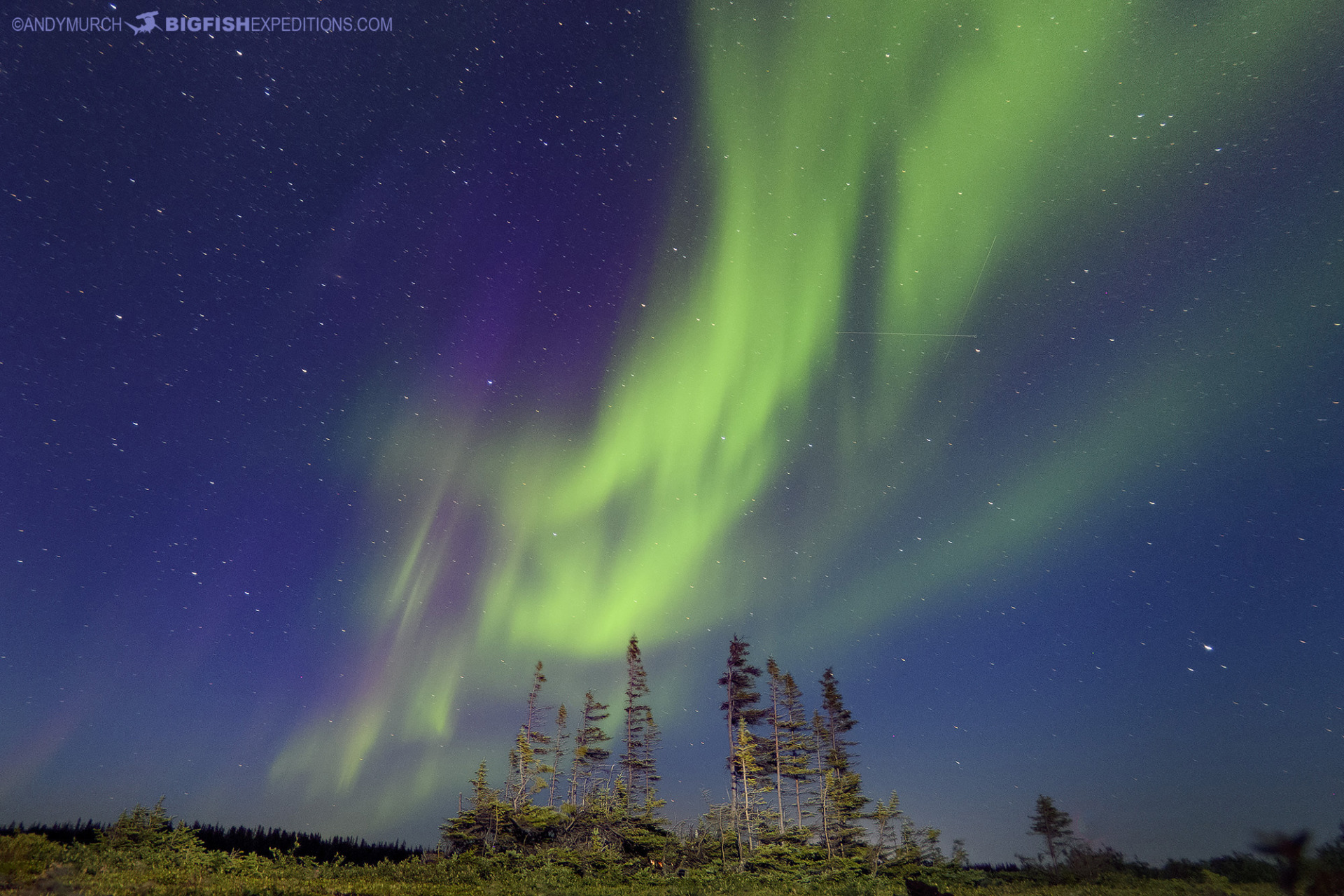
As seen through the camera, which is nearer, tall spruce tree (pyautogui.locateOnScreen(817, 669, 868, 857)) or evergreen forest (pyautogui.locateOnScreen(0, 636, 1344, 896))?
evergreen forest (pyautogui.locateOnScreen(0, 636, 1344, 896))

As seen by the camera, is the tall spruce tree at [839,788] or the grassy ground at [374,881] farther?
the tall spruce tree at [839,788]

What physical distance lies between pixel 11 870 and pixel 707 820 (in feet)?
107

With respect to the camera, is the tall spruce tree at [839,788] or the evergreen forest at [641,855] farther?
the tall spruce tree at [839,788]

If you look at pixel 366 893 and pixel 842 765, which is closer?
pixel 366 893

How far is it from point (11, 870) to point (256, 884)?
21.7 feet

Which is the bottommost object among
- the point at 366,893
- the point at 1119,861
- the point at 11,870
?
the point at 1119,861

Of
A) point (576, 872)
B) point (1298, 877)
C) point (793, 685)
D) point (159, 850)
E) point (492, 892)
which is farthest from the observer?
point (793, 685)

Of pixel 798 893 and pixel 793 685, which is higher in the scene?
pixel 793 685

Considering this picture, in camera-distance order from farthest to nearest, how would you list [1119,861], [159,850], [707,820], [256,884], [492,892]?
[1119,861]
[707,820]
[159,850]
[492,892]
[256,884]

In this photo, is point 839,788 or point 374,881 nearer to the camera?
point 374,881

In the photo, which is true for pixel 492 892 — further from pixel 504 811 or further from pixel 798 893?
pixel 504 811

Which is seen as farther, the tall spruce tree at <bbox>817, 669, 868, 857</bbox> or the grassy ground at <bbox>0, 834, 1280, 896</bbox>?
the tall spruce tree at <bbox>817, 669, 868, 857</bbox>

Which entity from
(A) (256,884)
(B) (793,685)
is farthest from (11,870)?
(B) (793,685)

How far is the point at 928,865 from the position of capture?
41469 millimetres
